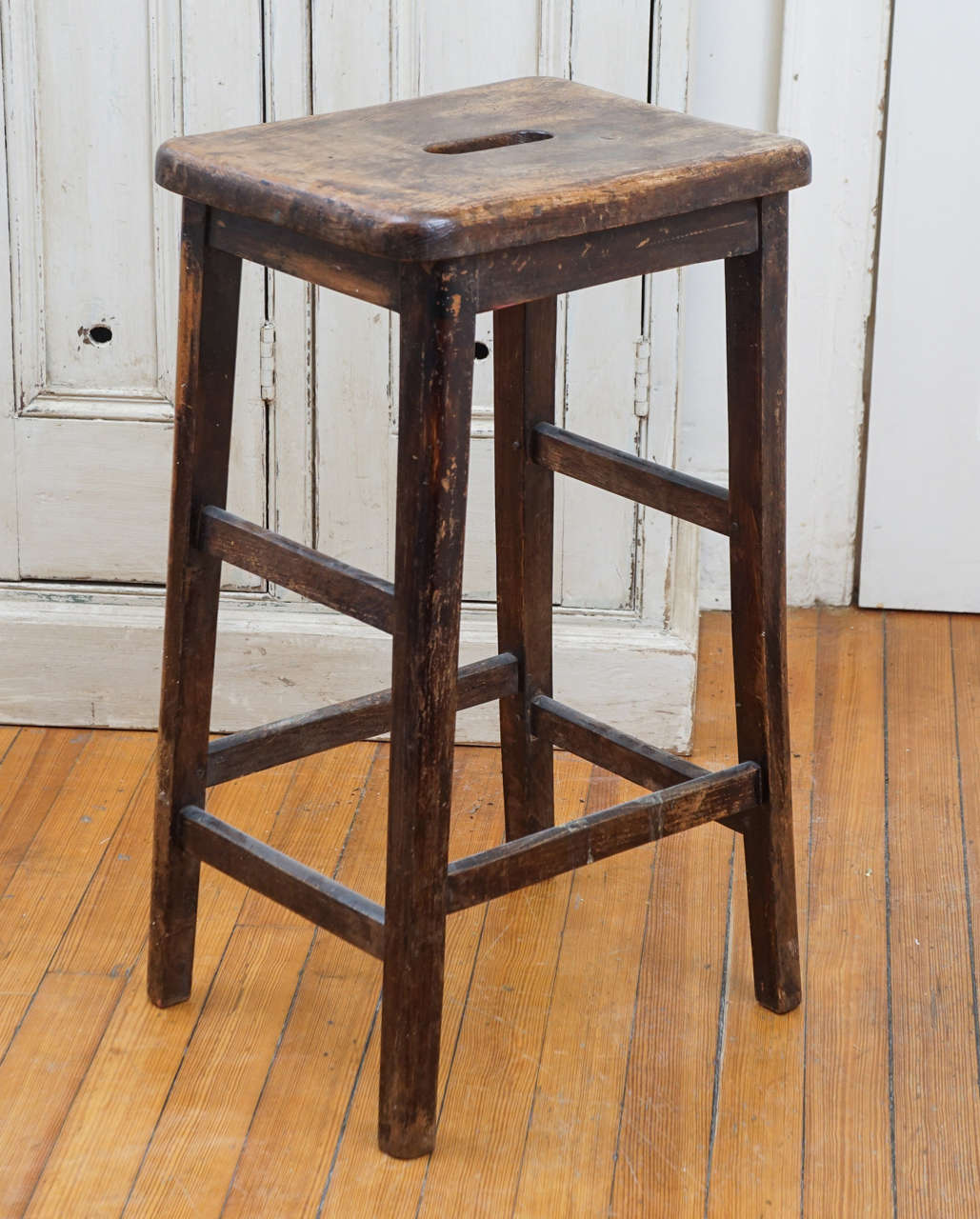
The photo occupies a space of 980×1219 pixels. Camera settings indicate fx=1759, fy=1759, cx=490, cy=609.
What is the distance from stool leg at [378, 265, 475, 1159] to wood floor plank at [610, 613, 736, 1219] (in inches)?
8.4

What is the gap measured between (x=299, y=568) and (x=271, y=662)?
0.85m

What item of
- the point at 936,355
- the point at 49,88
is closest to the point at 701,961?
the point at 936,355

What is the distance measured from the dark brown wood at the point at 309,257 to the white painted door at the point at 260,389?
0.74 m

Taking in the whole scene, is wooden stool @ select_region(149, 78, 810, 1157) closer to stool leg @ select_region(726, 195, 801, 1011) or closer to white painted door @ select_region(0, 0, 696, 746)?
stool leg @ select_region(726, 195, 801, 1011)

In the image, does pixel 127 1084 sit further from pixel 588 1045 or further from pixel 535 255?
pixel 535 255

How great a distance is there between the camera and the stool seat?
1421mm

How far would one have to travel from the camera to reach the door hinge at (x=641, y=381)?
7.70ft

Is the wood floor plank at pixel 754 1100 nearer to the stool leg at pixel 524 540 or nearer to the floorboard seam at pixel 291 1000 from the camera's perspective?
the stool leg at pixel 524 540

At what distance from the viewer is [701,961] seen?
2.02 meters

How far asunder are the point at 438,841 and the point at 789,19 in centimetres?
157

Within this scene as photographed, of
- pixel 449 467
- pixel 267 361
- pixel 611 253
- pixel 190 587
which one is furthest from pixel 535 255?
pixel 267 361

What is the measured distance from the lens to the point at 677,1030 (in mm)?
1901

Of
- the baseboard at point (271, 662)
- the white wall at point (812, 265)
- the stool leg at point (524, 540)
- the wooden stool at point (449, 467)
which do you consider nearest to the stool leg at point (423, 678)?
the wooden stool at point (449, 467)

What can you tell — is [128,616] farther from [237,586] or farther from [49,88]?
[49,88]
